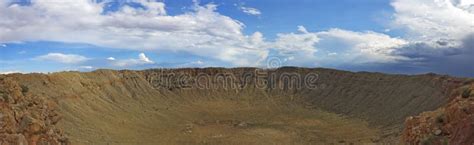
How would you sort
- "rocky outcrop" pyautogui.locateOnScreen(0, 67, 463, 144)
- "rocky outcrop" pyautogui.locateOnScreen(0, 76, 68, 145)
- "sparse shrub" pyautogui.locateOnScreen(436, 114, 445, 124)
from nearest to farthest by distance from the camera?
1. "sparse shrub" pyautogui.locateOnScreen(436, 114, 445, 124)
2. "rocky outcrop" pyautogui.locateOnScreen(0, 76, 68, 145)
3. "rocky outcrop" pyautogui.locateOnScreen(0, 67, 463, 144)

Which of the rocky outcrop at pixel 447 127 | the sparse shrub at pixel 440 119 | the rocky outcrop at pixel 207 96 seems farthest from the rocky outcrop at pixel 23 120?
the sparse shrub at pixel 440 119

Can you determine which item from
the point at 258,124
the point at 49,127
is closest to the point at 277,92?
the point at 258,124

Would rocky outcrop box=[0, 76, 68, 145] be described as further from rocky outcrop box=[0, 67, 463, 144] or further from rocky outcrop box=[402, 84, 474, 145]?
rocky outcrop box=[402, 84, 474, 145]

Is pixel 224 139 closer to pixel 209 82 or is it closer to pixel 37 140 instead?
pixel 37 140

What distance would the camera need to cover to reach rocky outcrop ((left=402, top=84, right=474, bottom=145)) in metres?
14.1

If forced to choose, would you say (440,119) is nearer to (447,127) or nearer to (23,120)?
(447,127)

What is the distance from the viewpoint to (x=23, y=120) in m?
19.4

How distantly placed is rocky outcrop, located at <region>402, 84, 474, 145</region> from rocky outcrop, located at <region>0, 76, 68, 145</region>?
566 inches

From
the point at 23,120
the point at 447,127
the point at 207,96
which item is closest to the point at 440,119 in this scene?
the point at 447,127

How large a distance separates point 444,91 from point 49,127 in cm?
4284

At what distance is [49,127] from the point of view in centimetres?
2083

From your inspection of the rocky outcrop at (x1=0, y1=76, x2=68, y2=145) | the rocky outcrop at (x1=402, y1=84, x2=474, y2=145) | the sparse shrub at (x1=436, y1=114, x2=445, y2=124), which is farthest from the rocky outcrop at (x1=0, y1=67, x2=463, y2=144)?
the sparse shrub at (x1=436, y1=114, x2=445, y2=124)

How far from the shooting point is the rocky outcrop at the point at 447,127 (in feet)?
46.3

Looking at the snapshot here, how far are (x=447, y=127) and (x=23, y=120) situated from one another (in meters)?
15.6
